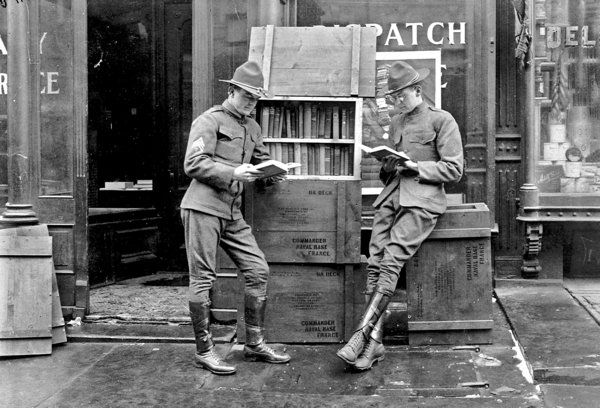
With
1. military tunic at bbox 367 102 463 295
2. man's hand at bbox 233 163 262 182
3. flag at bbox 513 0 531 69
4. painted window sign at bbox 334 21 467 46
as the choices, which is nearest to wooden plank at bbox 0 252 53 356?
man's hand at bbox 233 163 262 182

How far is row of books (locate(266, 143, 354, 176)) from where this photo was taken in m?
6.31

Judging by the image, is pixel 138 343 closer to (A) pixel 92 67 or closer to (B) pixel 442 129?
(B) pixel 442 129

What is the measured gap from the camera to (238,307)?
6082 millimetres

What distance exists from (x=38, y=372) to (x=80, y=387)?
615 millimetres

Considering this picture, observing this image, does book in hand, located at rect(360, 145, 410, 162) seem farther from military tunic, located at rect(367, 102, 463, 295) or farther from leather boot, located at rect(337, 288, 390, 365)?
leather boot, located at rect(337, 288, 390, 365)

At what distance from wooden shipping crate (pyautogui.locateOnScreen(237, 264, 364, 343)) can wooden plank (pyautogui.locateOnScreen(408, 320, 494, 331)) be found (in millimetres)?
528

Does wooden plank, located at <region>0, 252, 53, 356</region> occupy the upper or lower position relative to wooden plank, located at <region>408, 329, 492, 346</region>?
upper

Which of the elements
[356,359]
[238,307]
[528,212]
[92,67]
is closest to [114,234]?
[92,67]

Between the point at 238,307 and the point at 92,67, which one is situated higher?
the point at 92,67

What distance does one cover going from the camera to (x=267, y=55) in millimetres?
6184

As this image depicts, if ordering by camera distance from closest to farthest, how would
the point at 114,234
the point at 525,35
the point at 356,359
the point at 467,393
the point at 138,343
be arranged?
1. the point at 467,393
2. the point at 356,359
3. the point at 138,343
4. the point at 525,35
5. the point at 114,234

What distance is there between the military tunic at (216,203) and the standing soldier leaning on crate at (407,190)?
923mm

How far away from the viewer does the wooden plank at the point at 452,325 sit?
19.4ft

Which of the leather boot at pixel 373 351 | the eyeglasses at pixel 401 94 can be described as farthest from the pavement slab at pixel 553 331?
the eyeglasses at pixel 401 94
